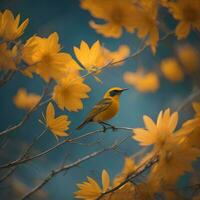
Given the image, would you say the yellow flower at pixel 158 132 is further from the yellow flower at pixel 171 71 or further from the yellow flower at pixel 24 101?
the yellow flower at pixel 171 71

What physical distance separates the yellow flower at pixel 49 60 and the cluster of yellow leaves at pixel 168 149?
11 cm

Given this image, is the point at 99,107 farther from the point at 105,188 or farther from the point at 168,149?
the point at 168,149

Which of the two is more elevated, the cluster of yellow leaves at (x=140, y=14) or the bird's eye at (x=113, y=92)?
the cluster of yellow leaves at (x=140, y=14)

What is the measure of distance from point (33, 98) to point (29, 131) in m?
0.45

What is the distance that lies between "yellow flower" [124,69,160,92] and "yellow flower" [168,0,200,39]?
84cm

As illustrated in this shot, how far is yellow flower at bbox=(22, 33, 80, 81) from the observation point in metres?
0.46

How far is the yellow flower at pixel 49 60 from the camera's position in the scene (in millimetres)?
460

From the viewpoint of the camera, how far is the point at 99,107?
650 mm

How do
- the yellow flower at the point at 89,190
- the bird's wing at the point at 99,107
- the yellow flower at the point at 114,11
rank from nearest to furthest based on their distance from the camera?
the yellow flower at the point at 114,11 → the yellow flower at the point at 89,190 → the bird's wing at the point at 99,107

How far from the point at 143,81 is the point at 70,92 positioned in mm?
854

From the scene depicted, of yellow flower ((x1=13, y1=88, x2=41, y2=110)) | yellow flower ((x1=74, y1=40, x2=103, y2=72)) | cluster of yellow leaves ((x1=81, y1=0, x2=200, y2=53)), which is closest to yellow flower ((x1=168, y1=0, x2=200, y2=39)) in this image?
cluster of yellow leaves ((x1=81, y1=0, x2=200, y2=53))

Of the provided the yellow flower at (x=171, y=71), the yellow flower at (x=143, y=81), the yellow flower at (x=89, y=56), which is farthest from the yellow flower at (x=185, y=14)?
the yellow flower at (x=143, y=81)

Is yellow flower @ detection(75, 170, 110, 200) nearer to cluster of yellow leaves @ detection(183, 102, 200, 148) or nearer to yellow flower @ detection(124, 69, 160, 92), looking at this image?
cluster of yellow leaves @ detection(183, 102, 200, 148)

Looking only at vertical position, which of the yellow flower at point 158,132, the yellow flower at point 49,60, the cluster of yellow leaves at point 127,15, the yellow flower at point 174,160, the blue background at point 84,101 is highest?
the cluster of yellow leaves at point 127,15
